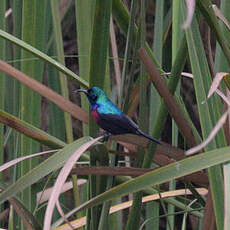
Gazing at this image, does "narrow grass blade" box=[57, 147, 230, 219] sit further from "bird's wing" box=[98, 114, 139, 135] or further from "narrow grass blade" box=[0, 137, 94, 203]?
"bird's wing" box=[98, 114, 139, 135]

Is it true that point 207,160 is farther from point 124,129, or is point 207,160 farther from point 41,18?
point 41,18

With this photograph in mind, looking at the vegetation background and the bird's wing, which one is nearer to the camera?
the vegetation background

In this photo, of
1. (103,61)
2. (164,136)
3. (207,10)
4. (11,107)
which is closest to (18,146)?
(11,107)

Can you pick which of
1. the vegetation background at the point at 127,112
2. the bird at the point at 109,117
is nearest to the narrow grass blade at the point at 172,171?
the vegetation background at the point at 127,112

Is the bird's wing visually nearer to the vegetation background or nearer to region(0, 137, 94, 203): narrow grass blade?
the vegetation background

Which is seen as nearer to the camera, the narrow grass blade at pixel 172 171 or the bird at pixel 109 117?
the narrow grass blade at pixel 172 171

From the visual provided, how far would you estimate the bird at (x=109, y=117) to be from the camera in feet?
3.54

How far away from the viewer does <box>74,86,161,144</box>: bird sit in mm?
1078

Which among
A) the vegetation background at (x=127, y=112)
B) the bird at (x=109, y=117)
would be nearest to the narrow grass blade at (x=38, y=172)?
the vegetation background at (x=127, y=112)

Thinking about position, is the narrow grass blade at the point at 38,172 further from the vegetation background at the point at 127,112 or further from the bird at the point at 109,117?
the bird at the point at 109,117


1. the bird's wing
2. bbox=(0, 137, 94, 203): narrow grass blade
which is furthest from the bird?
bbox=(0, 137, 94, 203): narrow grass blade

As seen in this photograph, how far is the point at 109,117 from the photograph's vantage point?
45.2 inches

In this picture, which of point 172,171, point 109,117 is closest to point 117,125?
point 109,117

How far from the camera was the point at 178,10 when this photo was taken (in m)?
1.04
